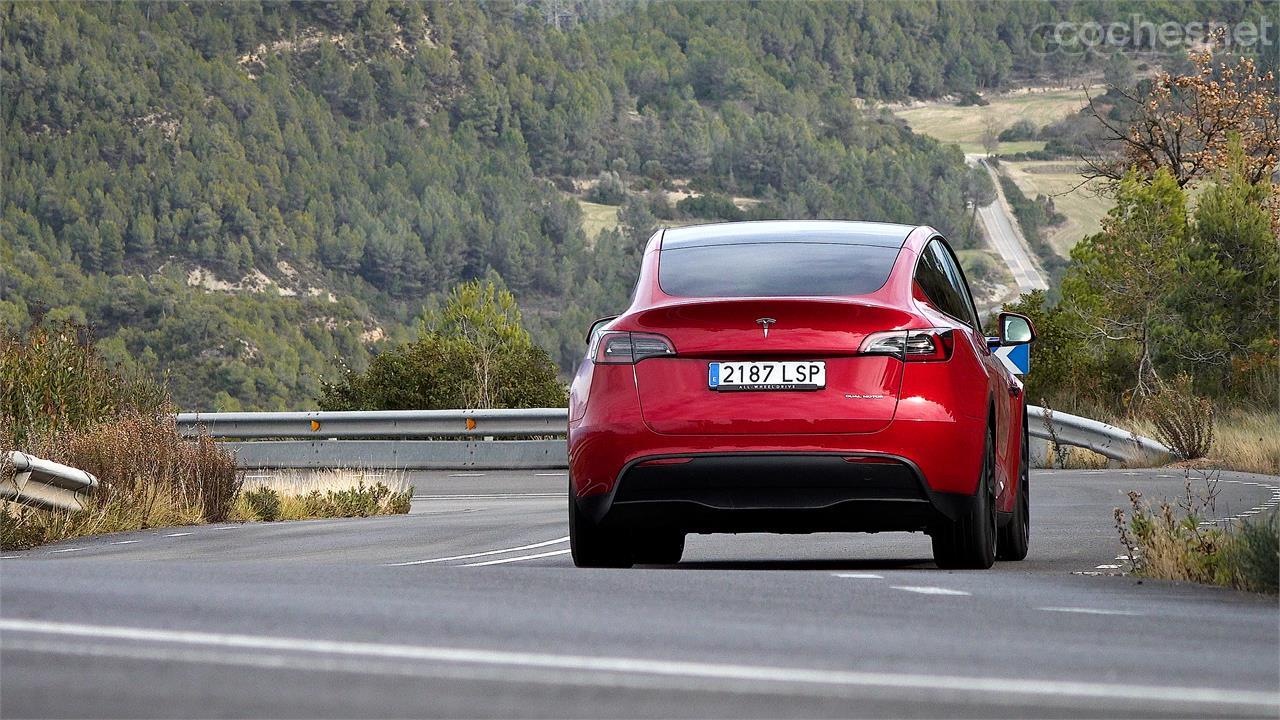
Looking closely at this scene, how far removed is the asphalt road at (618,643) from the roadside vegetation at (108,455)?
22.1 feet

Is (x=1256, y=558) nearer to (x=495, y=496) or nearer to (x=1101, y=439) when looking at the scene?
(x=495, y=496)

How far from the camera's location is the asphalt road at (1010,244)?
180m

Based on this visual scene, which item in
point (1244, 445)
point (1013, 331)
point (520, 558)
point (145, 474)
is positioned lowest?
point (1244, 445)

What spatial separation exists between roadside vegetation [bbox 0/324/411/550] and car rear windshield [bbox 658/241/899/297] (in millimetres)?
6174

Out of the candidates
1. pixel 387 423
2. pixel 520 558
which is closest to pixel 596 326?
pixel 520 558

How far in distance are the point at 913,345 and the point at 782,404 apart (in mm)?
636

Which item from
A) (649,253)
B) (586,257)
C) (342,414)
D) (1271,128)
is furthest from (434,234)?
(649,253)

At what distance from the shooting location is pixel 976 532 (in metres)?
9.48

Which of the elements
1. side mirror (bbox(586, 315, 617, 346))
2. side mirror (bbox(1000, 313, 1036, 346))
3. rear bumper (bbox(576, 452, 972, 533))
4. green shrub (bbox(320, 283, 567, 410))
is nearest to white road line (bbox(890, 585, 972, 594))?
rear bumper (bbox(576, 452, 972, 533))

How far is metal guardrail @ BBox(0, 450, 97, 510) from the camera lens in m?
13.9

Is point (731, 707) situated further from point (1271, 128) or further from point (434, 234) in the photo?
point (434, 234)

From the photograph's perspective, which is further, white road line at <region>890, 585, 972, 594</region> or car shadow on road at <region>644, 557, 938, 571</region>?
car shadow on road at <region>644, 557, 938, 571</region>

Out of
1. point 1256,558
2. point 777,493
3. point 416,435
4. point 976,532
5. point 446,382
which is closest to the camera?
point 1256,558

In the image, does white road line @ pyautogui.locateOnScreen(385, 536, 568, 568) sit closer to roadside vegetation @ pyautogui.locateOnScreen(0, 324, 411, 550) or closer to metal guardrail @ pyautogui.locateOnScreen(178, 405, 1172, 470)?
roadside vegetation @ pyautogui.locateOnScreen(0, 324, 411, 550)
